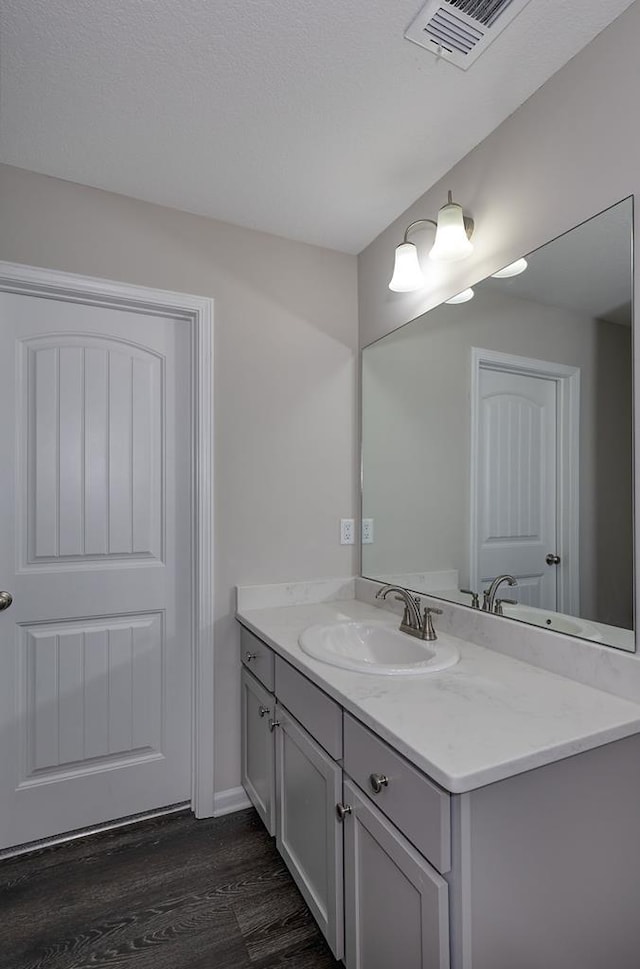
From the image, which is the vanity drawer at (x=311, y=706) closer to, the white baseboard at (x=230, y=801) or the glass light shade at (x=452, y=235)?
the white baseboard at (x=230, y=801)

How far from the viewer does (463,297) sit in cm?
171

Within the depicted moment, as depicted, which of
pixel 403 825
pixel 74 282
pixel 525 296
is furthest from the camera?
pixel 74 282

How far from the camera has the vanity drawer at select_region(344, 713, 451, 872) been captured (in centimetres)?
91

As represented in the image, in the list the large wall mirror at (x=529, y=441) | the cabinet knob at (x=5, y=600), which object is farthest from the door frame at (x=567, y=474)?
the cabinet knob at (x=5, y=600)

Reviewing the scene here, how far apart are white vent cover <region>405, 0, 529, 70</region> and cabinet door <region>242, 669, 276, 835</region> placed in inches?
75.4

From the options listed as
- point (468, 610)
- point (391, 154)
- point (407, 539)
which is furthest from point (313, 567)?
point (391, 154)

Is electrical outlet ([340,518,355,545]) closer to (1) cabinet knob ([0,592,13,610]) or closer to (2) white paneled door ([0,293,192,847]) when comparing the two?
(2) white paneled door ([0,293,192,847])

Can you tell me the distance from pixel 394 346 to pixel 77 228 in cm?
126

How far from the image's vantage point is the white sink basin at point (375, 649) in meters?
1.35

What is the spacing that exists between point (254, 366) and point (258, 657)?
A: 1.15 meters

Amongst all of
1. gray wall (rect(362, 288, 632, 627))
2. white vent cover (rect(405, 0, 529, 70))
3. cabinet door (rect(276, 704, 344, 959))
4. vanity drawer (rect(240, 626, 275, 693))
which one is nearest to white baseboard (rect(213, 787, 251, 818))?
cabinet door (rect(276, 704, 344, 959))

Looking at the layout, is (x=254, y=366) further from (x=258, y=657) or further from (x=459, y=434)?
(x=258, y=657)

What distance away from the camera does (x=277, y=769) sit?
1.66m

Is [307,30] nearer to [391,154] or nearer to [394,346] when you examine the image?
[391,154]
